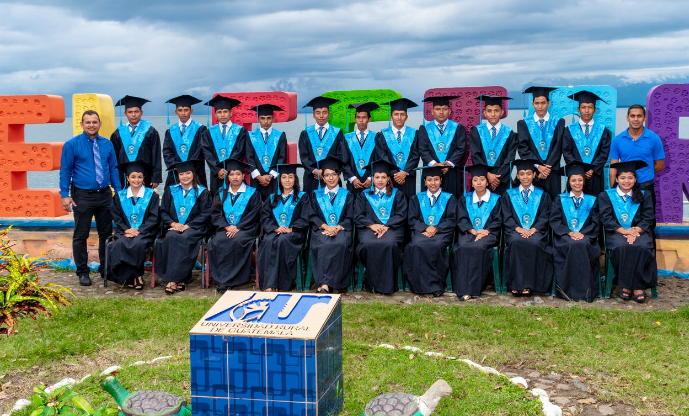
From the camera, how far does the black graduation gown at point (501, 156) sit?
8.41 metres

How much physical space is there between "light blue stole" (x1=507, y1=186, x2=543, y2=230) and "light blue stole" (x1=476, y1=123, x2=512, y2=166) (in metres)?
0.67

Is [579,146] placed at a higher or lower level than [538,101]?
lower

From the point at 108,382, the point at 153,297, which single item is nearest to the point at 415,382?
the point at 108,382

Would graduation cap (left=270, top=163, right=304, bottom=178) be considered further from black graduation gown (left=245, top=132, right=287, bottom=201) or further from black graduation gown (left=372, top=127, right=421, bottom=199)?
black graduation gown (left=372, top=127, right=421, bottom=199)

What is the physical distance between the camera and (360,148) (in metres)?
8.73

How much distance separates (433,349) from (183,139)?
14.7 feet

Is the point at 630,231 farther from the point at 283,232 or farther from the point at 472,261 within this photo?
the point at 283,232

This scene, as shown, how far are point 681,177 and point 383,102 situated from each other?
3.72 meters

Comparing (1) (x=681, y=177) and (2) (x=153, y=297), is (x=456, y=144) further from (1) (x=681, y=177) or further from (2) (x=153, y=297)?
(2) (x=153, y=297)

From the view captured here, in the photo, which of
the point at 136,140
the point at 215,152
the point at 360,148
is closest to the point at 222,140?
the point at 215,152

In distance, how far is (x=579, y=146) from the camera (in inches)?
329

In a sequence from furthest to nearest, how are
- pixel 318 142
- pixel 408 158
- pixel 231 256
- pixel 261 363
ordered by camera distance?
pixel 318 142 → pixel 408 158 → pixel 231 256 → pixel 261 363

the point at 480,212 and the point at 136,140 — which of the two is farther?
the point at 136,140

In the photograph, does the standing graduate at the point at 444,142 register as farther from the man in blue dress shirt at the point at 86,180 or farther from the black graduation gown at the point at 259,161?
the man in blue dress shirt at the point at 86,180
